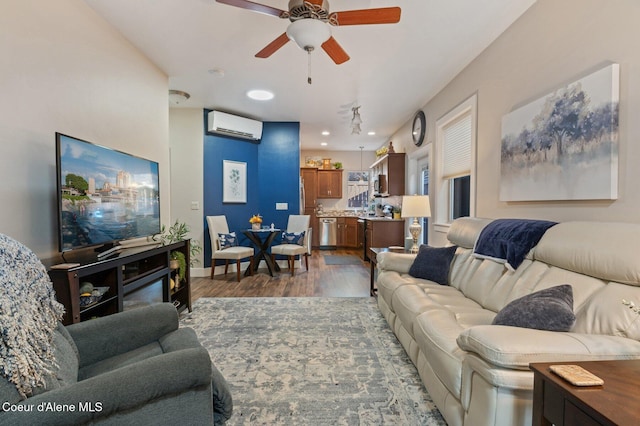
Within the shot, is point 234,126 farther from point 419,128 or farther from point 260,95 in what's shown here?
point 419,128

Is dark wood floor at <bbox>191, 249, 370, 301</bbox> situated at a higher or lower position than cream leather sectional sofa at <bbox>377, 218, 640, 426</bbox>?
lower

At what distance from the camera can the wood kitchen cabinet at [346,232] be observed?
300 inches

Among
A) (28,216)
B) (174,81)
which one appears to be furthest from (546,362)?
(174,81)

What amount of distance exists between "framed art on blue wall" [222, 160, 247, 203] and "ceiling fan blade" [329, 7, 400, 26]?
3.39 meters

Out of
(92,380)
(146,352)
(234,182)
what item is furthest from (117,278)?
(234,182)

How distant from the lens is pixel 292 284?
13.8 ft

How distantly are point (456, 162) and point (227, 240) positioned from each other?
3424 millimetres

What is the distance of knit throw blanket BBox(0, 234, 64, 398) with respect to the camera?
2.49 feet

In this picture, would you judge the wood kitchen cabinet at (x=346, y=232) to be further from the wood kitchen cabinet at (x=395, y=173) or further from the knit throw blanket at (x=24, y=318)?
the knit throw blanket at (x=24, y=318)

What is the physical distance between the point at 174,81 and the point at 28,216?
7.84 ft

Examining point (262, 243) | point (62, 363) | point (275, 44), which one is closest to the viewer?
point (62, 363)

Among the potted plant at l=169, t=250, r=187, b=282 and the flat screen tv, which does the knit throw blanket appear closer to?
the flat screen tv

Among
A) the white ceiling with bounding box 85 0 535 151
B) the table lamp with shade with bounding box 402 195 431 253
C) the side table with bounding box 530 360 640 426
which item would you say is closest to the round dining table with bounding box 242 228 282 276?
the white ceiling with bounding box 85 0 535 151

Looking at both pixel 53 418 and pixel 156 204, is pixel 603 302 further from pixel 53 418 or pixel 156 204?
pixel 156 204
